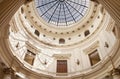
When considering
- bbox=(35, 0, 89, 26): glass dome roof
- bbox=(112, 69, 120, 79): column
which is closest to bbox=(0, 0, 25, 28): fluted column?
bbox=(112, 69, 120, 79): column

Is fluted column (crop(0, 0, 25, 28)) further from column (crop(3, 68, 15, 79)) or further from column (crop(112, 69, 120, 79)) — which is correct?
column (crop(112, 69, 120, 79))

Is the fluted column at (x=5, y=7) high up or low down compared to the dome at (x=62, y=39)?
down

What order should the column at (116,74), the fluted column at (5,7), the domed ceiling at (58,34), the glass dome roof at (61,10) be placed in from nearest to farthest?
1. the fluted column at (5,7)
2. the column at (116,74)
3. the domed ceiling at (58,34)
4. the glass dome roof at (61,10)

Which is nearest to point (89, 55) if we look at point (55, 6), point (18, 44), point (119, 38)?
point (119, 38)

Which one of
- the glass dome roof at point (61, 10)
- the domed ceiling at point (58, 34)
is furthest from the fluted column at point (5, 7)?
the glass dome roof at point (61, 10)

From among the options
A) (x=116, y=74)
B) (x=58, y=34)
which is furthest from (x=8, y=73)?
(x=58, y=34)

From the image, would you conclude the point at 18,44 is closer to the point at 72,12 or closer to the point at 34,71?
the point at 34,71

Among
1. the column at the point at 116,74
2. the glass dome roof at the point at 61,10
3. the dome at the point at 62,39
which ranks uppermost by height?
the glass dome roof at the point at 61,10

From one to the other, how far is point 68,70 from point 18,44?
6767 millimetres

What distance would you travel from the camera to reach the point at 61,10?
31.7 meters

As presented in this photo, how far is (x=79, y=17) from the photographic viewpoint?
30.8 m

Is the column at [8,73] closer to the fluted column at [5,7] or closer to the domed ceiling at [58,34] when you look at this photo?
the domed ceiling at [58,34]

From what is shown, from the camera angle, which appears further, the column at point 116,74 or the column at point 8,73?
the column at point 8,73

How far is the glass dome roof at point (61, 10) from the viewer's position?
3081 centimetres
